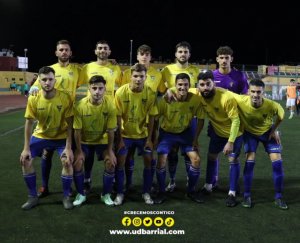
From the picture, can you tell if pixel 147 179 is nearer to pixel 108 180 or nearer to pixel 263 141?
pixel 108 180

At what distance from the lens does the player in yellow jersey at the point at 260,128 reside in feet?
15.9

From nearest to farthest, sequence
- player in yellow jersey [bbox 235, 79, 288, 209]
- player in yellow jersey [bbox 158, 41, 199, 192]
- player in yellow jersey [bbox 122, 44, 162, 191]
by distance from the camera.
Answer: player in yellow jersey [bbox 235, 79, 288, 209] → player in yellow jersey [bbox 122, 44, 162, 191] → player in yellow jersey [bbox 158, 41, 199, 192]

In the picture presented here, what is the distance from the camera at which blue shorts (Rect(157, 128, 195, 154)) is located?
5.12 meters

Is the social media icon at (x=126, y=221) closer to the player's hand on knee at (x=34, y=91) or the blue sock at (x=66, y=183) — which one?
the blue sock at (x=66, y=183)

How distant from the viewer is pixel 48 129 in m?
4.80

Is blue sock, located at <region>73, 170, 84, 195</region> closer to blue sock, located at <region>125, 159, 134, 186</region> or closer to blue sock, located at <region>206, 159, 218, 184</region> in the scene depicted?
blue sock, located at <region>125, 159, 134, 186</region>

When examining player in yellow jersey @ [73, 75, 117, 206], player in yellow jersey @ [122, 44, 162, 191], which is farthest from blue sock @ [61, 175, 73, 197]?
player in yellow jersey @ [122, 44, 162, 191]

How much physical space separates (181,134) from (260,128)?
1080 mm

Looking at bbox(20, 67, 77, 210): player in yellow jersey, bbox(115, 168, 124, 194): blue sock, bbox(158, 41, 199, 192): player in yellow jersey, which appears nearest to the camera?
bbox(20, 67, 77, 210): player in yellow jersey

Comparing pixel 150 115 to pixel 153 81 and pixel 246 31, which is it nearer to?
pixel 153 81

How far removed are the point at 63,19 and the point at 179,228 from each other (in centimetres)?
4629

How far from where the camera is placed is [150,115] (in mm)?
5016

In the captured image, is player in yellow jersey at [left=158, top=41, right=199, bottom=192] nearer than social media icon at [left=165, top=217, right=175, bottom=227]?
No

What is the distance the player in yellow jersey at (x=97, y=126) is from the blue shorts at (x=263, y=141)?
6.05ft
